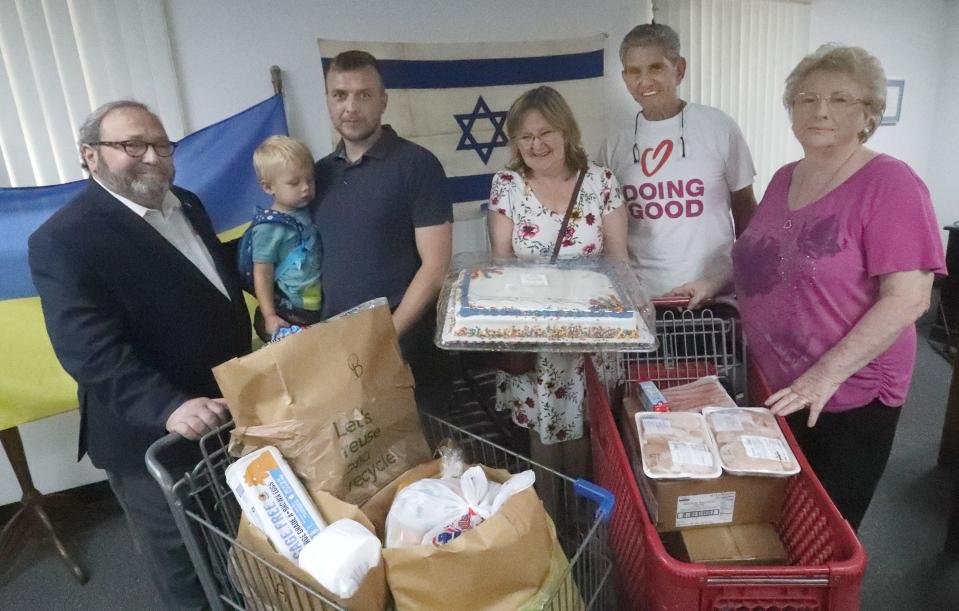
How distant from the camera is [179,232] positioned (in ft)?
4.87

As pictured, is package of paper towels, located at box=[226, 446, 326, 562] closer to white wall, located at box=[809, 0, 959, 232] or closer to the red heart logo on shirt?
the red heart logo on shirt

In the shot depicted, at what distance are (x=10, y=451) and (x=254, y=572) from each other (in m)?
1.93

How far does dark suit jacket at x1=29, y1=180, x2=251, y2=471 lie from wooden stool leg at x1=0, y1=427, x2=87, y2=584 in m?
0.99

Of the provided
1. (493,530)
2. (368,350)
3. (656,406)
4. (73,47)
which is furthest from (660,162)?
→ (73,47)

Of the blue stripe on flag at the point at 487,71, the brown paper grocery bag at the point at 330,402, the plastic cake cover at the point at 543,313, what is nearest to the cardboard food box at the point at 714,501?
the plastic cake cover at the point at 543,313

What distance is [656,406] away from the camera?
1243 millimetres

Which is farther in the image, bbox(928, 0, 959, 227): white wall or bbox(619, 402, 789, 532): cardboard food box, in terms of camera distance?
bbox(928, 0, 959, 227): white wall

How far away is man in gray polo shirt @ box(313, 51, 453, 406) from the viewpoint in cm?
154

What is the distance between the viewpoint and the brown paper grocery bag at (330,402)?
37.1 inches

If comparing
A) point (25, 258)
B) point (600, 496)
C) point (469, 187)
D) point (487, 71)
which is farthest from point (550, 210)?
point (25, 258)

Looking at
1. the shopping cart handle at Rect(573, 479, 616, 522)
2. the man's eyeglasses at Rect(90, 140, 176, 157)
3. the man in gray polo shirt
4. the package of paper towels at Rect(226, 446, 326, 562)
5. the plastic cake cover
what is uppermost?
the man's eyeglasses at Rect(90, 140, 176, 157)

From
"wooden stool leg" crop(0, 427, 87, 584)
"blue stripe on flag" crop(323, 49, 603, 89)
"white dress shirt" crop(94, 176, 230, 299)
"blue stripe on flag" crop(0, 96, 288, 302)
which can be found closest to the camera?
"white dress shirt" crop(94, 176, 230, 299)

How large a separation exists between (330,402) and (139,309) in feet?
2.14

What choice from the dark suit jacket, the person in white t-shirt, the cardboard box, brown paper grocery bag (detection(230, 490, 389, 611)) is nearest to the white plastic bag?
brown paper grocery bag (detection(230, 490, 389, 611))
